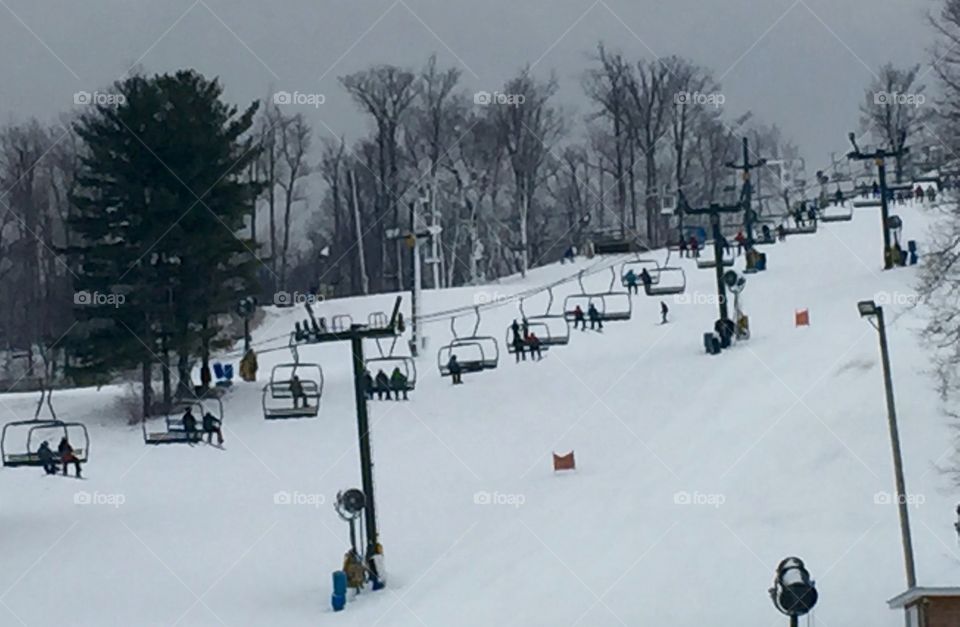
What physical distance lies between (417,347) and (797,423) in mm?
20314

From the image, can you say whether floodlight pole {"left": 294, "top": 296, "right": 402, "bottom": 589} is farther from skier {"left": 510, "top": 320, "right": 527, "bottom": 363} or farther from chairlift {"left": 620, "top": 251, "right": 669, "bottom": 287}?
chairlift {"left": 620, "top": 251, "right": 669, "bottom": 287}

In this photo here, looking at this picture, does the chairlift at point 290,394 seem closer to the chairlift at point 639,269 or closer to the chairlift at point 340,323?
the chairlift at point 340,323

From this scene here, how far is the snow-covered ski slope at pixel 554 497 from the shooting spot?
80.5 ft

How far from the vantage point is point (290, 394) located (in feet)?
139

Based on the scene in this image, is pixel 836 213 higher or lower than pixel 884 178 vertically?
higher

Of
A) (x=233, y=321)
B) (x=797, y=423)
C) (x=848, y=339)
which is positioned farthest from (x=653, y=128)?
(x=797, y=423)

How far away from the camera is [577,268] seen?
226ft

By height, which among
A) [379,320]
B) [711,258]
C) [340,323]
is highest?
[711,258]

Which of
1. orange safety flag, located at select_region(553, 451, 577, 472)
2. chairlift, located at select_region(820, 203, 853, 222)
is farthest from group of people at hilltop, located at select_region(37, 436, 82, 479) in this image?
chairlift, located at select_region(820, 203, 853, 222)

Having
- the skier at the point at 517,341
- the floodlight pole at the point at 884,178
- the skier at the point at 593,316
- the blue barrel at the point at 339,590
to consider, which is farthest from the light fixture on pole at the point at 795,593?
the floodlight pole at the point at 884,178

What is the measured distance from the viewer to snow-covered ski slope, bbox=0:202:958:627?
2455cm

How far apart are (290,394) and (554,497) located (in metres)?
12.9

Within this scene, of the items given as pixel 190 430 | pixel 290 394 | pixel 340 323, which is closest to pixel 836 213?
pixel 340 323

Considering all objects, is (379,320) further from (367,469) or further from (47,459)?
(367,469)
